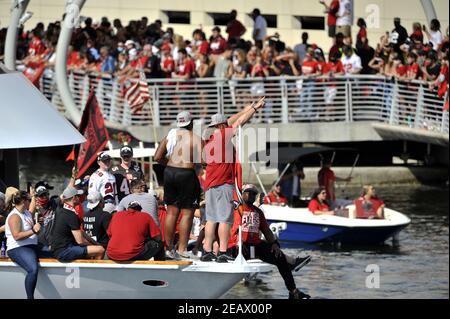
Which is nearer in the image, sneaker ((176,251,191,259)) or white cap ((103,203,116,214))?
sneaker ((176,251,191,259))

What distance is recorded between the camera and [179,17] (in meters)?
46.8

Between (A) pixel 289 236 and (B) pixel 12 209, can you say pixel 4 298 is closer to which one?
(B) pixel 12 209

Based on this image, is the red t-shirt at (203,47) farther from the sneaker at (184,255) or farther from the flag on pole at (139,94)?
the sneaker at (184,255)

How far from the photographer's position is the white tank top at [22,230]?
2069cm

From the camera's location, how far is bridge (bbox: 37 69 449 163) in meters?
37.7

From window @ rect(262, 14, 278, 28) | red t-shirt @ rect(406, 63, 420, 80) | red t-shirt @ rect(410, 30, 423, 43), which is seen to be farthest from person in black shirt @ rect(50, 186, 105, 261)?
window @ rect(262, 14, 278, 28)

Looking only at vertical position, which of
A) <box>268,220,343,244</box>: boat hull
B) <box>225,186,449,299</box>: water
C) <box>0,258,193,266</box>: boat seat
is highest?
<box>0,258,193,266</box>: boat seat

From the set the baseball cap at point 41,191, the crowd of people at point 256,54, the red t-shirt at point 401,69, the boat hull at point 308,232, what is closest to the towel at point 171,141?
the baseball cap at point 41,191

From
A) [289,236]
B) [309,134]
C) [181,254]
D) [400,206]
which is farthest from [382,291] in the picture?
[309,134]

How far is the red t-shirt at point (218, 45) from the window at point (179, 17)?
7951 millimetres

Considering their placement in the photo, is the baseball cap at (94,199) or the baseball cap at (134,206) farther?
the baseball cap at (94,199)

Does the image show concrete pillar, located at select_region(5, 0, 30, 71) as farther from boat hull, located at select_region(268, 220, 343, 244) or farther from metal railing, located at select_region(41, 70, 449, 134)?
boat hull, located at select_region(268, 220, 343, 244)

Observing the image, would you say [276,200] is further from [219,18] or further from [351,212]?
[219,18]

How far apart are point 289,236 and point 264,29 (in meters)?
10.2
